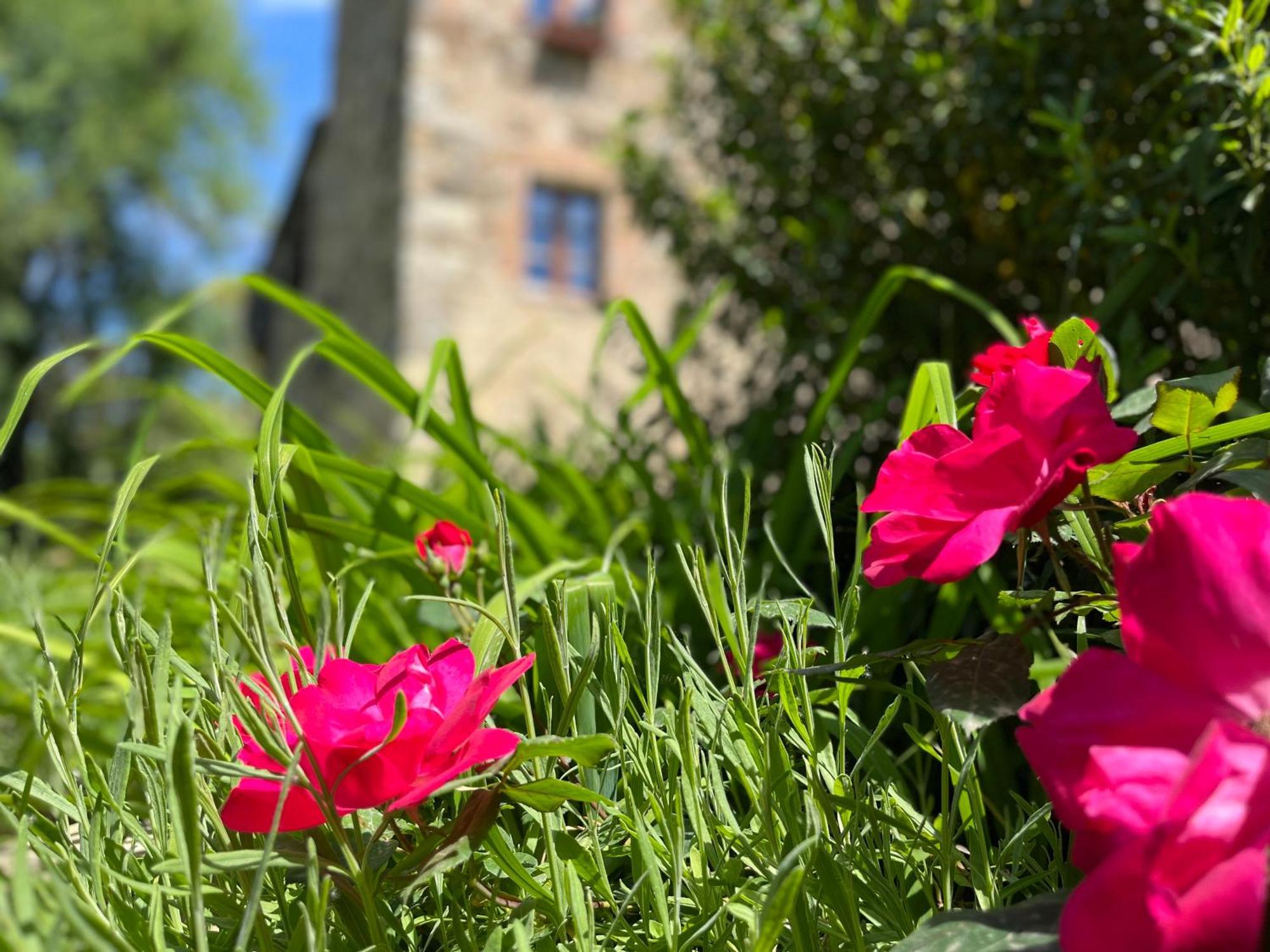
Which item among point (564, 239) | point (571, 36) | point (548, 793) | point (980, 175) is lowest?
point (564, 239)

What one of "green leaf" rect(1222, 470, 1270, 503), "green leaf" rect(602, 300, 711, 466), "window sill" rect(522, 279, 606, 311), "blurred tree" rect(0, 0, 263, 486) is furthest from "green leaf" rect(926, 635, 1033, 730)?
"blurred tree" rect(0, 0, 263, 486)

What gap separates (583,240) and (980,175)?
244 inches

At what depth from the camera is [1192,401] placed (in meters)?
0.53

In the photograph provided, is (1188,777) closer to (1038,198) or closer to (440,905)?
(440,905)

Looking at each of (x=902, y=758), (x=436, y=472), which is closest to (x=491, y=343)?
(x=436, y=472)

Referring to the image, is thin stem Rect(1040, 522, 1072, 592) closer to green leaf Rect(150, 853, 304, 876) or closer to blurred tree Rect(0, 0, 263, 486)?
green leaf Rect(150, 853, 304, 876)

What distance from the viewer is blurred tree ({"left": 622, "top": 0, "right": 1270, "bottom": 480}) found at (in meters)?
0.94

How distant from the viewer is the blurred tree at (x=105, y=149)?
31.1ft

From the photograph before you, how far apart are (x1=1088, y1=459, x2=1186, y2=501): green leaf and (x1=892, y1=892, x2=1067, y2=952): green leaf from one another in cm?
22

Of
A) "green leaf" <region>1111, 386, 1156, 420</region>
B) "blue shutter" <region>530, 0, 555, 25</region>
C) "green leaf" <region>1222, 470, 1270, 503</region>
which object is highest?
"blue shutter" <region>530, 0, 555, 25</region>

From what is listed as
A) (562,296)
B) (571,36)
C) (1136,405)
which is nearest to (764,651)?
(1136,405)

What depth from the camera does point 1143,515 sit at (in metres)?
0.55

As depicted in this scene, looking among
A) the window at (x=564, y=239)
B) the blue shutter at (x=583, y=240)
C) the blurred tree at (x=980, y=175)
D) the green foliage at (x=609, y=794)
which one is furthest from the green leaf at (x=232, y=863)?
the blue shutter at (x=583, y=240)

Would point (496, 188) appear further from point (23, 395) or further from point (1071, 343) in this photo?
point (1071, 343)
